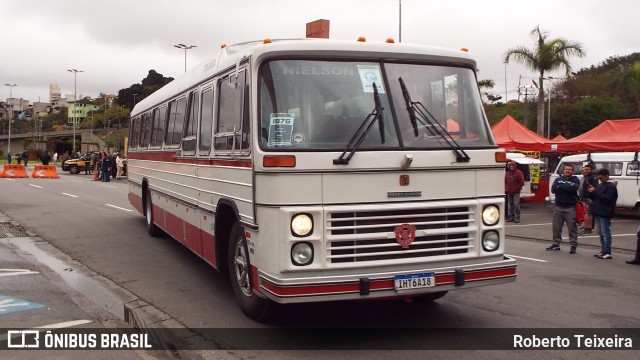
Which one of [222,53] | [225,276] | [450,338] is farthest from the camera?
[225,276]

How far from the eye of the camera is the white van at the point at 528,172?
72.9 feet

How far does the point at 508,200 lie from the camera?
17750 mm

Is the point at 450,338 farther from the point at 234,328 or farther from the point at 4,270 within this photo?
the point at 4,270

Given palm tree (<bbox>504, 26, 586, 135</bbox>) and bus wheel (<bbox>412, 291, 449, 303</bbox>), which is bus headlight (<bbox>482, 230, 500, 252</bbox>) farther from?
palm tree (<bbox>504, 26, 586, 135</bbox>)

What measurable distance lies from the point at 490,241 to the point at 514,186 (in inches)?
465

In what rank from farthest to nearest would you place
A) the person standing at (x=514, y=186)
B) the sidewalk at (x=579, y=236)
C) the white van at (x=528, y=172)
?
1. the white van at (x=528, y=172)
2. the person standing at (x=514, y=186)
3. the sidewalk at (x=579, y=236)

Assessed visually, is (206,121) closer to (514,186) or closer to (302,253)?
(302,253)

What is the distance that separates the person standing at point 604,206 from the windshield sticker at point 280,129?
7.86 metres

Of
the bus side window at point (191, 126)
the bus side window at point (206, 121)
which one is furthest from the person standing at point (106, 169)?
the bus side window at point (206, 121)

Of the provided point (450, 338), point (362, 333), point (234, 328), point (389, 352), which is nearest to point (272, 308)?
point (234, 328)

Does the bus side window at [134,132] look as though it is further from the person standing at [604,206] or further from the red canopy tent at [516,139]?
the red canopy tent at [516,139]

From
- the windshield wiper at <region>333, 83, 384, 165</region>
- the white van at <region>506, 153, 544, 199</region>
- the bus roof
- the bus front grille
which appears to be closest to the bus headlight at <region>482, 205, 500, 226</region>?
the bus front grille

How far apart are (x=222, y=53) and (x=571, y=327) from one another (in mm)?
4948

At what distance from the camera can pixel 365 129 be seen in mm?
5480
